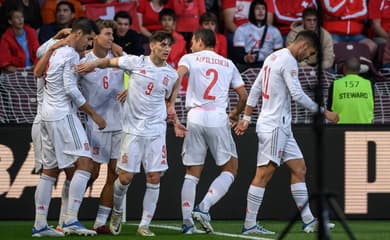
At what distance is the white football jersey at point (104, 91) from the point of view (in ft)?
41.8

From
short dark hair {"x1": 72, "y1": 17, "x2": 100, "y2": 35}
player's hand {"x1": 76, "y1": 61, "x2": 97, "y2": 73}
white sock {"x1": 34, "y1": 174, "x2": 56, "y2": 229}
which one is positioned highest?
short dark hair {"x1": 72, "y1": 17, "x2": 100, "y2": 35}

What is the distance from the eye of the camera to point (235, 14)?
741 inches

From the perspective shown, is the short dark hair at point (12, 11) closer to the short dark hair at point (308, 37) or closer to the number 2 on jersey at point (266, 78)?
the number 2 on jersey at point (266, 78)

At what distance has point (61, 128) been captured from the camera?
1233 cm

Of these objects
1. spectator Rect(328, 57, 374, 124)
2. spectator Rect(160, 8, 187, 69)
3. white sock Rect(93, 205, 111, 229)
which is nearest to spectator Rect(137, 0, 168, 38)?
spectator Rect(160, 8, 187, 69)

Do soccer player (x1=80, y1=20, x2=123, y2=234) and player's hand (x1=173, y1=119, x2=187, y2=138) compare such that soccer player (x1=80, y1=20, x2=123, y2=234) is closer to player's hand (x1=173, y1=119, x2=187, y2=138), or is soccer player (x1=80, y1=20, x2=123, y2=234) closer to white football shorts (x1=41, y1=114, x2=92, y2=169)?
white football shorts (x1=41, y1=114, x2=92, y2=169)

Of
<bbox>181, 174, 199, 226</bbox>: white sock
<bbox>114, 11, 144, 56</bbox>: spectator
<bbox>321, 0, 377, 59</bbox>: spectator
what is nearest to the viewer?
<bbox>181, 174, 199, 226</bbox>: white sock

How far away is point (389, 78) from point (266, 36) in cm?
209

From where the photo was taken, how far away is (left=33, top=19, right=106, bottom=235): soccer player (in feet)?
40.1

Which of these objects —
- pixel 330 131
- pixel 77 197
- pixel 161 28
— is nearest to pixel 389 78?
pixel 330 131

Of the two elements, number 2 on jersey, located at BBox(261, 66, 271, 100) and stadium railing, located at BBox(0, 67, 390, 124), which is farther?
stadium railing, located at BBox(0, 67, 390, 124)

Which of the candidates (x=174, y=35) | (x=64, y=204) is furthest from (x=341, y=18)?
(x=64, y=204)

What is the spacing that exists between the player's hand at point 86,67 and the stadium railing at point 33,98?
2858mm

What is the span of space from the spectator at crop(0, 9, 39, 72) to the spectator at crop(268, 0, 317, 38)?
3927mm
